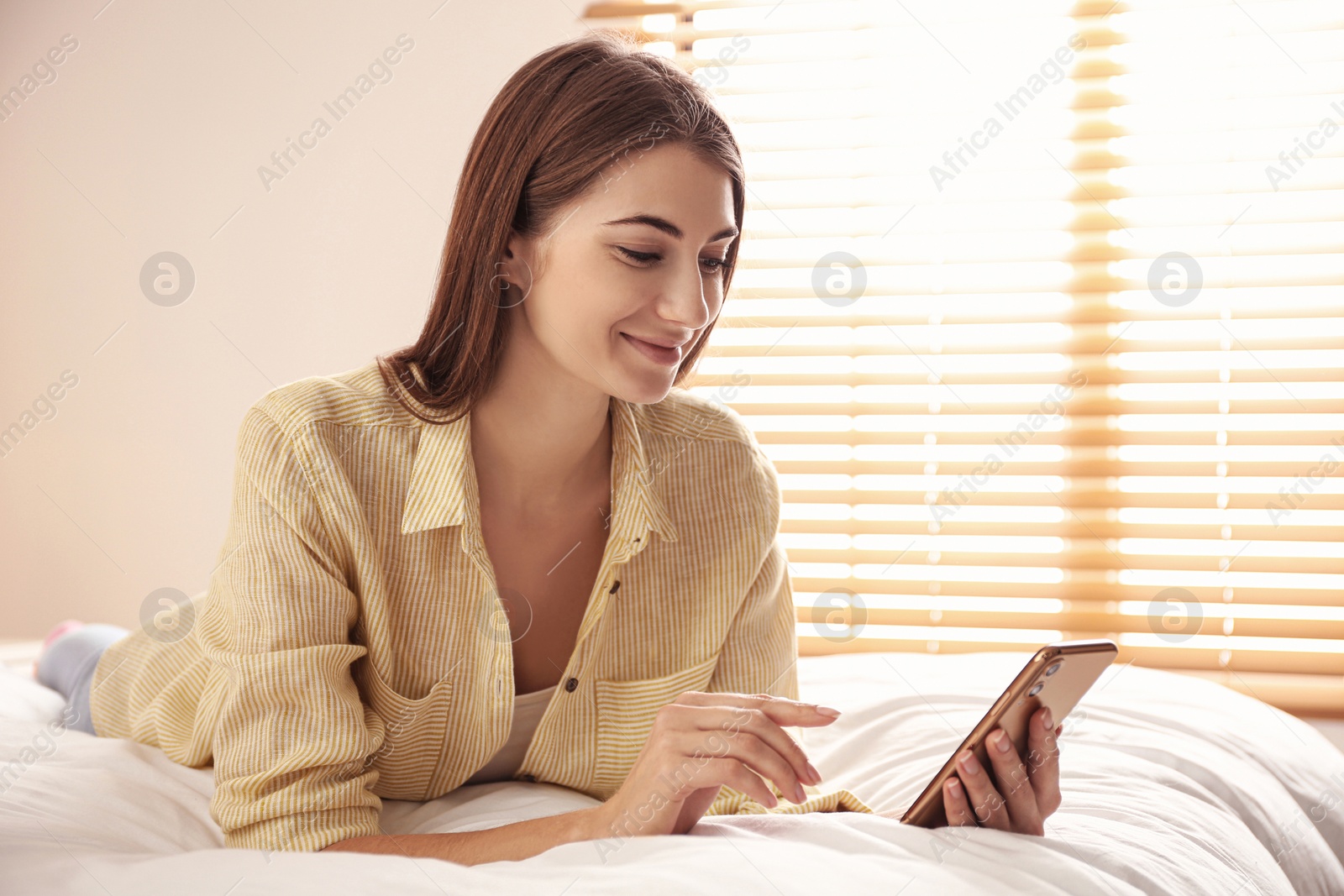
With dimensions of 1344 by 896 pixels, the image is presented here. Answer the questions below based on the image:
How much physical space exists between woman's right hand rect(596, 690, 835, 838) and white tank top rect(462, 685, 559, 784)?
0.28m

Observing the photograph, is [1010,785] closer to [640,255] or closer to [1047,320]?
[640,255]

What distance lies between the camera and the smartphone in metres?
0.73

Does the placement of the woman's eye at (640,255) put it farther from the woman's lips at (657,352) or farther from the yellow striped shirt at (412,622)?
the yellow striped shirt at (412,622)

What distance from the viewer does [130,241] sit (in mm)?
2520

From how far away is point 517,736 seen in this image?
1.08 m

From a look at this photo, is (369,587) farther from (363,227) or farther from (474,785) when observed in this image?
(363,227)

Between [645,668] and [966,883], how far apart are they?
50 centimetres

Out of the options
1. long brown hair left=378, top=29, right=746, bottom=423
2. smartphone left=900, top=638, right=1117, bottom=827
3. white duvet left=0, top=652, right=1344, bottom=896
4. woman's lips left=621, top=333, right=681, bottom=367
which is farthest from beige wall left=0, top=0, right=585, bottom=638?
smartphone left=900, top=638, right=1117, bottom=827

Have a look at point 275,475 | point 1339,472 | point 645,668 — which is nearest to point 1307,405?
point 1339,472

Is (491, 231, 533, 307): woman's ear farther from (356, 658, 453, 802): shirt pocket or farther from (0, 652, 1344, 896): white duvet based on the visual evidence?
(0, 652, 1344, 896): white duvet

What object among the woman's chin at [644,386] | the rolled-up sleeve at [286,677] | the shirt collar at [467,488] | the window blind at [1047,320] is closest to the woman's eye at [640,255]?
the woman's chin at [644,386]

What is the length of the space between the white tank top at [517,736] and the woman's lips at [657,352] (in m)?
0.35

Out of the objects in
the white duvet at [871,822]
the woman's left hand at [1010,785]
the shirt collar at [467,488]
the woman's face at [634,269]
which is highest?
the woman's face at [634,269]

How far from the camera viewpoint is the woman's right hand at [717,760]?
0.76 meters
